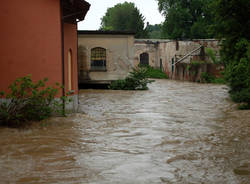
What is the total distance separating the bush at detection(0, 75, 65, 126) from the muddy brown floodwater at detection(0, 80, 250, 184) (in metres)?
0.37

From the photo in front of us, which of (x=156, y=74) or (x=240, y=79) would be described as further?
(x=156, y=74)

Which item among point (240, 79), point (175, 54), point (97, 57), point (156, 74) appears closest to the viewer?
point (240, 79)

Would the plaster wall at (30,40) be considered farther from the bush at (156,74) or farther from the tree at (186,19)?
the tree at (186,19)

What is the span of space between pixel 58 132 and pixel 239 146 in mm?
4248

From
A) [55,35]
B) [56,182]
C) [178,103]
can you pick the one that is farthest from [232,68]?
[56,182]

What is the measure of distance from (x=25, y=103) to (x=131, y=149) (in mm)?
3651

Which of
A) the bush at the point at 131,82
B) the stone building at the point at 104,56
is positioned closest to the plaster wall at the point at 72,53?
the stone building at the point at 104,56

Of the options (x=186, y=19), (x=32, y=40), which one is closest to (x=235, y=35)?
(x=32, y=40)

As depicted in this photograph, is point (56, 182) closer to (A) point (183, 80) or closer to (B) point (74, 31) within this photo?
(B) point (74, 31)

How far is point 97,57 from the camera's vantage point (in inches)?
824

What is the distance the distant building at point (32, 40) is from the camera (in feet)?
31.4

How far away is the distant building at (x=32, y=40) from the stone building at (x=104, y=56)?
9.93 m

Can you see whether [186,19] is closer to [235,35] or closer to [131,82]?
[131,82]

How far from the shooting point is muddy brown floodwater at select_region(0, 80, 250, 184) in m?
5.34
